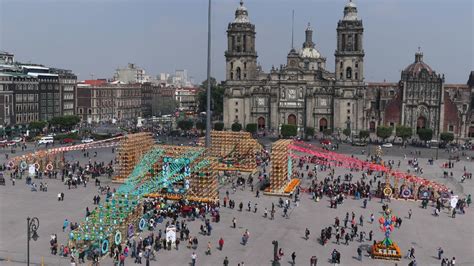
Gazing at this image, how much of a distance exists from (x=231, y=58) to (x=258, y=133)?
14199 millimetres

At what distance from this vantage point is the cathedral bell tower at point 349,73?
3642 inches

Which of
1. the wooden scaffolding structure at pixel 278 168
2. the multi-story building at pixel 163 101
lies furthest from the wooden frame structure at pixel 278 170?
the multi-story building at pixel 163 101

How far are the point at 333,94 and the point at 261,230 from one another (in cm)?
6323

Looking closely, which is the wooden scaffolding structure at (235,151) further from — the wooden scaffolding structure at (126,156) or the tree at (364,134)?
the tree at (364,134)

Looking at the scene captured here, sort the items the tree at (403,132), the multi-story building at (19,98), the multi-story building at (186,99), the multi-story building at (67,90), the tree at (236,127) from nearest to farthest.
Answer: the tree at (403,132), the multi-story building at (19,98), the tree at (236,127), the multi-story building at (67,90), the multi-story building at (186,99)

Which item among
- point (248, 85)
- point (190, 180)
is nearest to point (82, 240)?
A: point (190, 180)

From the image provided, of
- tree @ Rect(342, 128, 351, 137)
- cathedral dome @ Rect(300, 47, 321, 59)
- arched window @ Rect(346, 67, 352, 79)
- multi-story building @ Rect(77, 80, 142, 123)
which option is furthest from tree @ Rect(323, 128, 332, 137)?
multi-story building @ Rect(77, 80, 142, 123)

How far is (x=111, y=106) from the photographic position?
124750mm

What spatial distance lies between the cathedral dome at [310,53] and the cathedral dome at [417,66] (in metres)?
21.3

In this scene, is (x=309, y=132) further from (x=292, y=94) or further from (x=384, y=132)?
(x=384, y=132)

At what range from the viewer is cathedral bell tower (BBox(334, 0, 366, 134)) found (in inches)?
3642

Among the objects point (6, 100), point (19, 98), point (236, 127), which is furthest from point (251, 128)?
point (6, 100)

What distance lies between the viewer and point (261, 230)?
3531 centimetres

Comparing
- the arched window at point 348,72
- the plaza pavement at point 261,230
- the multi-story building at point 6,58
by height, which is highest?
the multi-story building at point 6,58
